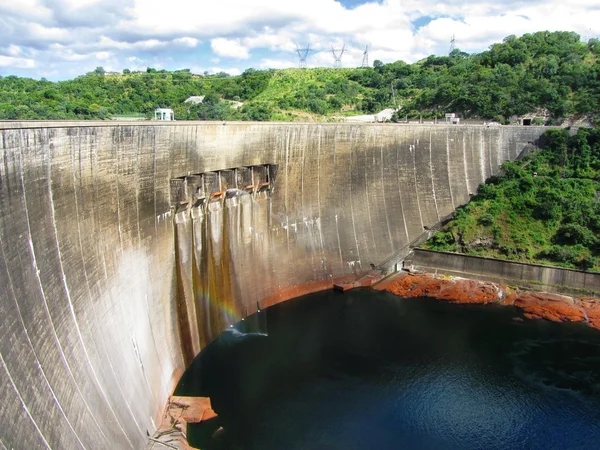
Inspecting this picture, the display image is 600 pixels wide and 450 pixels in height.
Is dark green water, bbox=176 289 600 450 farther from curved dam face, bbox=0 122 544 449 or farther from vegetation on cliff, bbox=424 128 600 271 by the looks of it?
vegetation on cliff, bbox=424 128 600 271

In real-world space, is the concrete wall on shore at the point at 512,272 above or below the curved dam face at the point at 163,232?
below

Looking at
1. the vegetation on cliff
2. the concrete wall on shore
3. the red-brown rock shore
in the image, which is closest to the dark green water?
the red-brown rock shore

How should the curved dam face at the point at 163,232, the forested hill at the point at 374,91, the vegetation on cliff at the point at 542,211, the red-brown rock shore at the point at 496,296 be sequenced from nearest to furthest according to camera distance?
the curved dam face at the point at 163,232
the red-brown rock shore at the point at 496,296
the vegetation on cliff at the point at 542,211
the forested hill at the point at 374,91

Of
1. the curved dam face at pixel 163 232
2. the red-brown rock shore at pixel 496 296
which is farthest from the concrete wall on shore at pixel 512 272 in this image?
the curved dam face at pixel 163 232

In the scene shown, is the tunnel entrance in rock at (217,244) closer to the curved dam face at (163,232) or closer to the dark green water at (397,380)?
the curved dam face at (163,232)

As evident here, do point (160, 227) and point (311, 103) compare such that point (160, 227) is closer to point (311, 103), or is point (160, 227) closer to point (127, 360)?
point (127, 360)

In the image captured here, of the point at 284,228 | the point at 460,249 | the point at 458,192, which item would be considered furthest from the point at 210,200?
the point at 458,192
